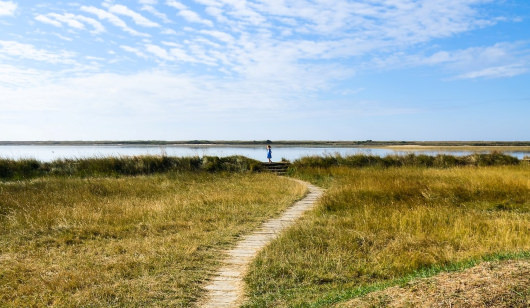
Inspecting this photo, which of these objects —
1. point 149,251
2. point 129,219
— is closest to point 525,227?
point 149,251

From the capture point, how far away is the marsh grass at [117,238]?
599cm

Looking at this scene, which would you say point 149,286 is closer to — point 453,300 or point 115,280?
point 115,280

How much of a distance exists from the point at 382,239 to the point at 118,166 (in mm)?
18991

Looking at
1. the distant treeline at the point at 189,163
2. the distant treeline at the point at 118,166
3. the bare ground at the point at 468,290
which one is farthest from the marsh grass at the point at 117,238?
the distant treeline at the point at 189,163

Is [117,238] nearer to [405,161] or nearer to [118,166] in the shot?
[118,166]

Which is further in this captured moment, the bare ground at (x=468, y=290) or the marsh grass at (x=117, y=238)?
the marsh grass at (x=117, y=238)

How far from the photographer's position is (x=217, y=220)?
10.8 metres

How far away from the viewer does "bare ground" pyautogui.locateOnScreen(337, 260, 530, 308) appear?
3898 millimetres

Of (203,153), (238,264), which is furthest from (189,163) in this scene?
(238,264)

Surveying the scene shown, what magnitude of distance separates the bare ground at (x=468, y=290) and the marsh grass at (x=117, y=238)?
2.68 meters

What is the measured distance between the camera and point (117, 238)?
927 cm

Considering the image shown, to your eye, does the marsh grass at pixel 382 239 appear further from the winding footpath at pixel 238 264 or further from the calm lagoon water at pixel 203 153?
the calm lagoon water at pixel 203 153

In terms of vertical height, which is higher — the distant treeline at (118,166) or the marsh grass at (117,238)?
the distant treeline at (118,166)

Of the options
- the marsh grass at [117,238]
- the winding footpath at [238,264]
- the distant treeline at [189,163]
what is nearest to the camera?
the winding footpath at [238,264]
